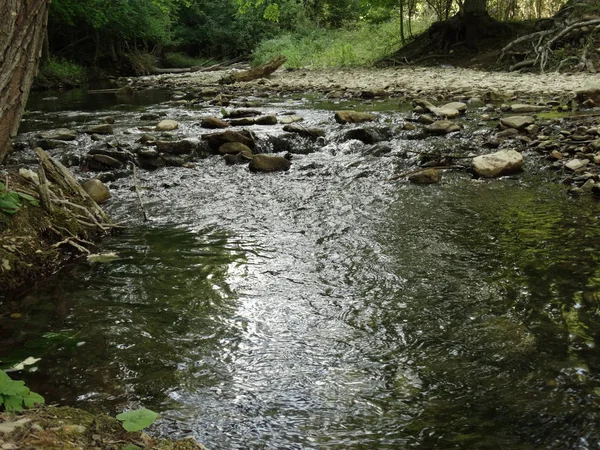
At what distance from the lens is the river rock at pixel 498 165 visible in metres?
6.56

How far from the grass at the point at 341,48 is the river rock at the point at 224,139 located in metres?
14.8

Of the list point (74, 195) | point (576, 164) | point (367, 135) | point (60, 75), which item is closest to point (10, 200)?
point (74, 195)

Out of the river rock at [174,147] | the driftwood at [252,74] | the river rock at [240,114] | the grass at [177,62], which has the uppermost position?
the grass at [177,62]

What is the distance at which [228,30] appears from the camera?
37.6 m

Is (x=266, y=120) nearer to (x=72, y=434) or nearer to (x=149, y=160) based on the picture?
(x=149, y=160)

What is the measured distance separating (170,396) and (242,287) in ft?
4.49

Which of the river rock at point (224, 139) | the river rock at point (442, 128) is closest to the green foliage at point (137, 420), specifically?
the river rock at point (224, 139)

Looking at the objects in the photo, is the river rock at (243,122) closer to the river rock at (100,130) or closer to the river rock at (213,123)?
the river rock at (213,123)

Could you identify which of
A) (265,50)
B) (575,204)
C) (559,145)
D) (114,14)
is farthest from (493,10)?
(575,204)

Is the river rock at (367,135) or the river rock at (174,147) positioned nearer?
the river rock at (174,147)

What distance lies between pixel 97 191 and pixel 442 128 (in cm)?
549

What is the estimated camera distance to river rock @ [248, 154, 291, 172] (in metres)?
7.44

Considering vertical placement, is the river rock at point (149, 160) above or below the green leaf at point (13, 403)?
above

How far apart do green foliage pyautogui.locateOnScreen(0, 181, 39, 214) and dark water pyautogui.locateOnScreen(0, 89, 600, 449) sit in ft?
2.12
